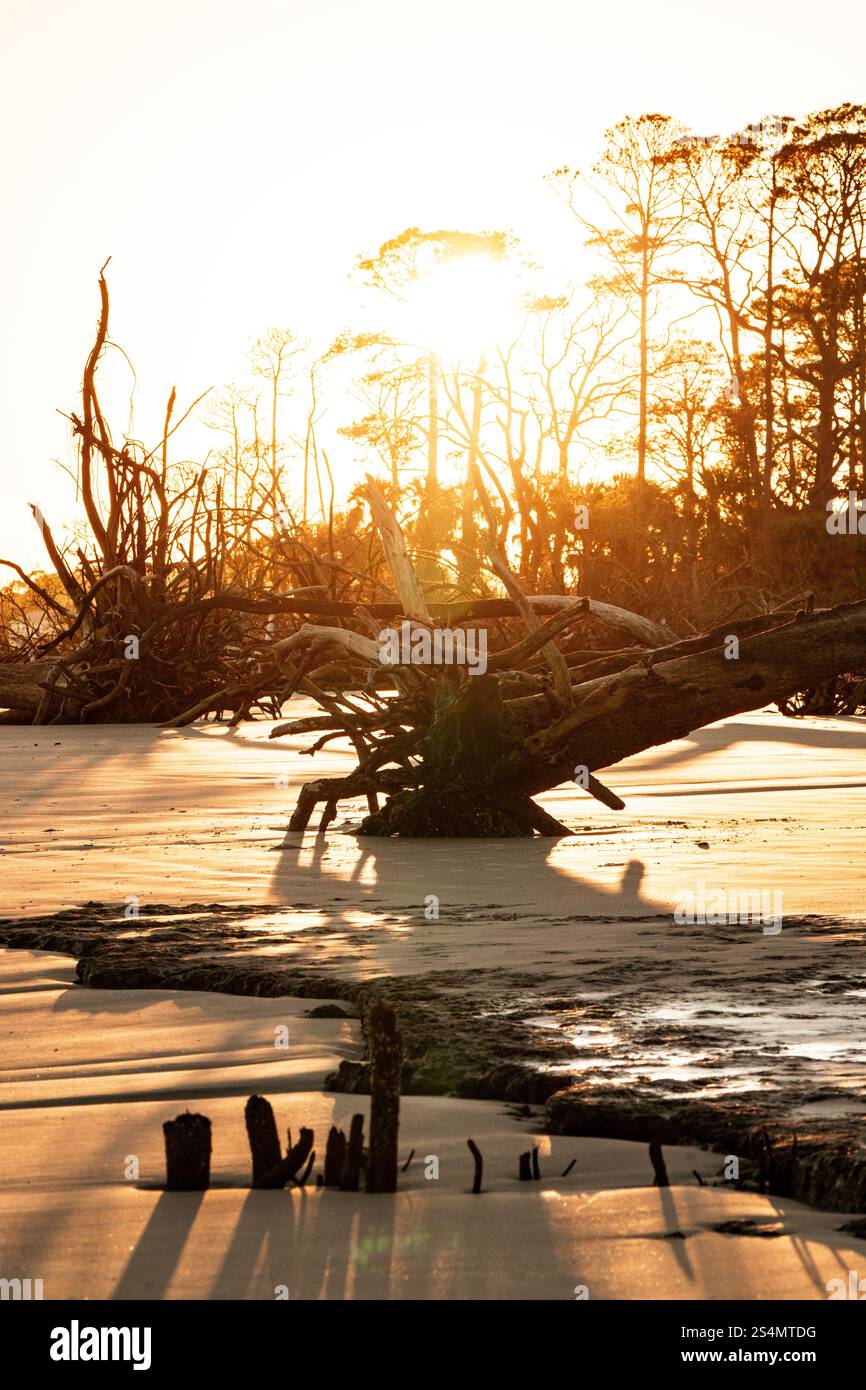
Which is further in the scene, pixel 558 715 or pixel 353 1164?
pixel 558 715

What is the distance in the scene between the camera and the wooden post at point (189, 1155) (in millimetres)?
2100

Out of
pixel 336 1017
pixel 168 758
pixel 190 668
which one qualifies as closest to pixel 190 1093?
pixel 336 1017

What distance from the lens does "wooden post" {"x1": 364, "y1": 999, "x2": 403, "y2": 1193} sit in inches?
82.0

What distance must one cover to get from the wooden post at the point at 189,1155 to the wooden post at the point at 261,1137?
0.06m

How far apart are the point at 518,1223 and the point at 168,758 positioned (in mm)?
8039

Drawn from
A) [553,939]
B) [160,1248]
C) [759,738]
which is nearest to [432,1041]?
[160,1248]

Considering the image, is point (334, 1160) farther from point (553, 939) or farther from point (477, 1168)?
point (553, 939)

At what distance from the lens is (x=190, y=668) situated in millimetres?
13219

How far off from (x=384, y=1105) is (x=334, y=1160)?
109 millimetres

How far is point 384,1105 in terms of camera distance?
2082mm

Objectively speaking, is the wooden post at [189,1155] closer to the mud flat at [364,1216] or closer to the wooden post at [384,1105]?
the mud flat at [364,1216]

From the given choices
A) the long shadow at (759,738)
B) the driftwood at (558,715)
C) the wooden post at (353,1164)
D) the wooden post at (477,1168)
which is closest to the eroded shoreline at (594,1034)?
the wooden post at (477,1168)

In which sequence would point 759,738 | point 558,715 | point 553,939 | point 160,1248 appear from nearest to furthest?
point 160,1248
point 553,939
point 558,715
point 759,738
